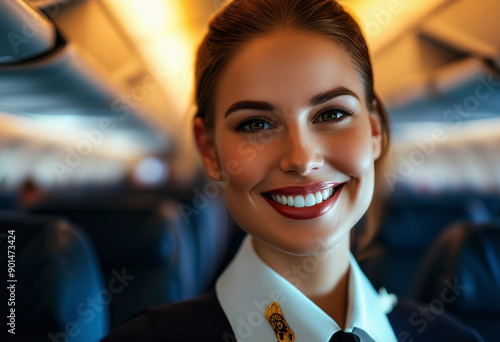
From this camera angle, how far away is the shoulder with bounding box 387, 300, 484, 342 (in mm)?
1367

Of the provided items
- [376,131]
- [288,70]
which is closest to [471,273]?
[376,131]

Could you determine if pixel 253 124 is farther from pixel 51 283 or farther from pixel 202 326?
pixel 51 283

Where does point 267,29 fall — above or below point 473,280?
above

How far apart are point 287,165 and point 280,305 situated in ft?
1.17

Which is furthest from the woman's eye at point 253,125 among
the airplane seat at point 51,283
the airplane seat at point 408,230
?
the airplane seat at point 408,230

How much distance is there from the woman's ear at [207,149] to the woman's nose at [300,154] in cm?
24

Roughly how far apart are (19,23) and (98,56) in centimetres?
46

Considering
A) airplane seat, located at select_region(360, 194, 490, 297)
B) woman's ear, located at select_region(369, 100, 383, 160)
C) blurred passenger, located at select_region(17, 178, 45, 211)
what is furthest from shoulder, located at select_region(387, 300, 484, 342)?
blurred passenger, located at select_region(17, 178, 45, 211)

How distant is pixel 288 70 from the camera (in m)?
1.05

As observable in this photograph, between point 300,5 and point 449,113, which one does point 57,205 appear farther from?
point 449,113

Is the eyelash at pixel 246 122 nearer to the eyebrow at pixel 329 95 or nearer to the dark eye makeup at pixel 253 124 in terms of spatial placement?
the dark eye makeup at pixel 253 124

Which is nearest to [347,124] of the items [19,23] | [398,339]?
[398,339]

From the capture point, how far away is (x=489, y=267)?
68.9 inches

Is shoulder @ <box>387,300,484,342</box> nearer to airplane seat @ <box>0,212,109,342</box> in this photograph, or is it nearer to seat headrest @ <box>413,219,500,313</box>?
seat headrest @ <box>413,219,500,313</box>
